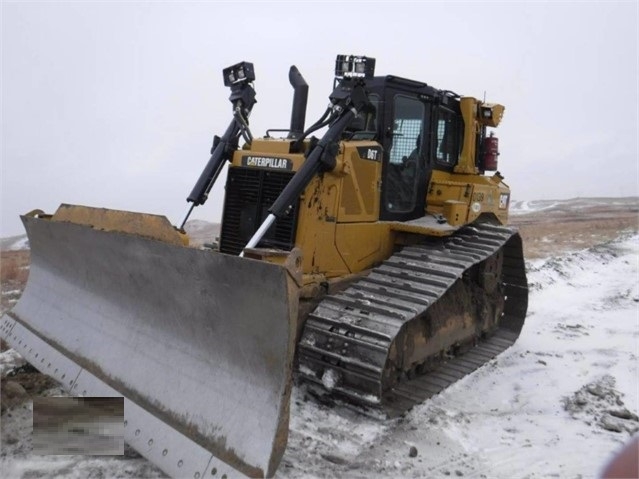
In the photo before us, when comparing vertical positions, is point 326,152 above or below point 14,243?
above

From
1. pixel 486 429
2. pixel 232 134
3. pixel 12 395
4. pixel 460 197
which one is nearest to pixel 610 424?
pixel 486 429

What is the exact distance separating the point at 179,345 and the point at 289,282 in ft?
3.93

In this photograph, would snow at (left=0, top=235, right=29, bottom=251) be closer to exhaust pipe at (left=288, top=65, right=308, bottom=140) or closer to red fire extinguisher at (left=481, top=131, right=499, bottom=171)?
exhaust pipe at (left=288, top=65, right=308, bottom=140)

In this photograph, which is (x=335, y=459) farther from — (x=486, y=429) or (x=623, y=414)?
(x=623, y=414)

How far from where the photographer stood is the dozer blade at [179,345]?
322 centimetres

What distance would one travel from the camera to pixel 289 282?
3.14m

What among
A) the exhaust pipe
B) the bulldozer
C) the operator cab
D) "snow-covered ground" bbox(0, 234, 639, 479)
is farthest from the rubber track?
the exhaust pipe

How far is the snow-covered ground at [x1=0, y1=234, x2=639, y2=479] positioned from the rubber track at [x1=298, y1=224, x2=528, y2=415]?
0.20 m

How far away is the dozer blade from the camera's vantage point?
3221 mm

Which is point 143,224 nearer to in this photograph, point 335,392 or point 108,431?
point 108,431

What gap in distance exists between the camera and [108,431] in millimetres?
3656

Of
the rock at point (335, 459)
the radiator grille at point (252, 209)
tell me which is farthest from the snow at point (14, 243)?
the rock at point (335, 459)

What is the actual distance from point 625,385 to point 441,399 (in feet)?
6.45

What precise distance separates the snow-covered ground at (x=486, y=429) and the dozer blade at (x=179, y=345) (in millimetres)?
375
